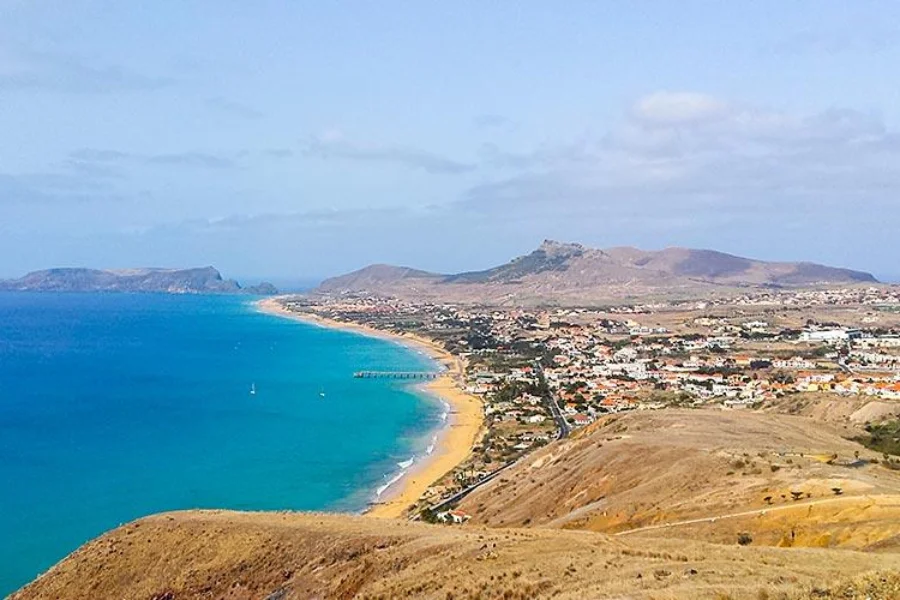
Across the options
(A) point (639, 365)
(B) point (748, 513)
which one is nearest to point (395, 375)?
(A) point (639, 365)

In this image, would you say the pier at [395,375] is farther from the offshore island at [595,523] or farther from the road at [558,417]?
the offshore island at [595,523]

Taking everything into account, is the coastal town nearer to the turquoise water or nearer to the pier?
the pier

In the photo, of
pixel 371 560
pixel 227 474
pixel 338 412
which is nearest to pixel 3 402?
pixel 338 412

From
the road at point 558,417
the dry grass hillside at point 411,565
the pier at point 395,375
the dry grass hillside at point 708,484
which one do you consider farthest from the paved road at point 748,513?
the pier at point 395,375

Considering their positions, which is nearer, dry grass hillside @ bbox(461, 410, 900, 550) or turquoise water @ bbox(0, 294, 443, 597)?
dry grass hillside @ bbox(461, 410, 900, 550)

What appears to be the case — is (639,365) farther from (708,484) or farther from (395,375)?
(708,484)

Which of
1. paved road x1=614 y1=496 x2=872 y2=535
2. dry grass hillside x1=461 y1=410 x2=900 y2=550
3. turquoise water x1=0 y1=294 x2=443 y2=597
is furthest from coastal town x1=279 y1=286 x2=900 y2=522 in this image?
paved road x1=614 y1=496 x2=872 y2=535
